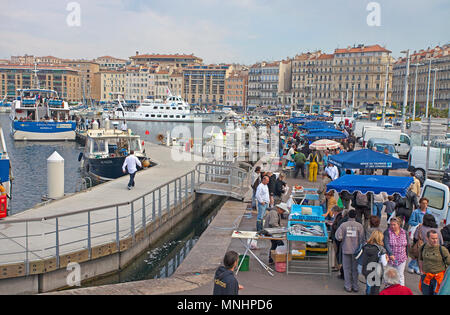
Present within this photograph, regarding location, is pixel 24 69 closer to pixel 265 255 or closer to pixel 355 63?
pixel 355 63

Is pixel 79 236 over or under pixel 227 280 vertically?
under

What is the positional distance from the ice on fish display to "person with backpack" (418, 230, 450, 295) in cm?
254

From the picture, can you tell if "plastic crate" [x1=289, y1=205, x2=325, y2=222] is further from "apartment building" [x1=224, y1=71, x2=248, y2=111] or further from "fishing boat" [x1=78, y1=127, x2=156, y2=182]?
"apartment building" [x1=224, y1=71, x2=248, y2=111]

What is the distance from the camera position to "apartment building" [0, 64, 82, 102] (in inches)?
6683

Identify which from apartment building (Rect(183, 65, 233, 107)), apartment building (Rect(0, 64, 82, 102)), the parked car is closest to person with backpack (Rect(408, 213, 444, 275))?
the parked car

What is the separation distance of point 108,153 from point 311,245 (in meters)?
16.0

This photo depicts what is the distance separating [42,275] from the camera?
911 cm

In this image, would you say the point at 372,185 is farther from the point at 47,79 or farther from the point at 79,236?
the point at 47,79

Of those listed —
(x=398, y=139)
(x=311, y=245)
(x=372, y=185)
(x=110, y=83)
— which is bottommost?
(x=311, y=245)

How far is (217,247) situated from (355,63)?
4370 inches

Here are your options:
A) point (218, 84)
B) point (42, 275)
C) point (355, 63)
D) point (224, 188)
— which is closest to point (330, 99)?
point (355, 63)

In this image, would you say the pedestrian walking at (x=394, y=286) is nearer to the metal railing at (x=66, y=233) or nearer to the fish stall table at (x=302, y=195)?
the metal railing at (x=66, y=233)

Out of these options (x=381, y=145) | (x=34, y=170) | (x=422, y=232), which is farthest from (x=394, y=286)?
(x=34, y=170)

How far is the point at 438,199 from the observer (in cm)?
1160
